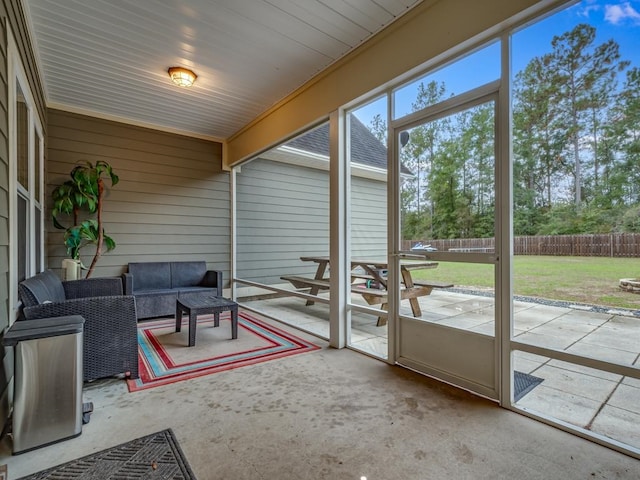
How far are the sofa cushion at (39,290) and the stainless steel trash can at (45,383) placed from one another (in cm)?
39

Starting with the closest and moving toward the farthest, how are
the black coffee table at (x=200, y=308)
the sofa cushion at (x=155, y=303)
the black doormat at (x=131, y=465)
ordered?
1. the black doormat at (x=131, y=465)
2. the black coffee table at (x=200, y=308)
3. the sofa cushion at (x=155, y=303)

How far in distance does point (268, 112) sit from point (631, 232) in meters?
4.05

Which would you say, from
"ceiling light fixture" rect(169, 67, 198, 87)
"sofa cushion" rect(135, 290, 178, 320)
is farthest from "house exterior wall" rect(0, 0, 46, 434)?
"sofa cushion" rect(135, 290, 178, 320)

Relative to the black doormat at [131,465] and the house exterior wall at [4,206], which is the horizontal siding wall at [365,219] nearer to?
the black doormat at [131,465]

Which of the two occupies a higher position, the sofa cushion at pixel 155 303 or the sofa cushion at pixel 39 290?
the sofa cushion at pixel 39 290

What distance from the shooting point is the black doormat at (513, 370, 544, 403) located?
2223mm

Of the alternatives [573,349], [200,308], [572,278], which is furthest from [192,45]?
[573,349]

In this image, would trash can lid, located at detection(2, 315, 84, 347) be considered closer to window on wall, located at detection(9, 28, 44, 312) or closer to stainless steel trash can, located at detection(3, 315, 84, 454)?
stainless steel trash can, located at detection(3, 315, 84, 454)

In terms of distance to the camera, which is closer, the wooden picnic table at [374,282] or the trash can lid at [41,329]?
the trash can lid at [41,329]

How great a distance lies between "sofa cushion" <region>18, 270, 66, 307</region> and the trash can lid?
1.20ft

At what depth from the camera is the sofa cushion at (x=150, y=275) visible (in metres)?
4.81

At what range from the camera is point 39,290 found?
7.97ft

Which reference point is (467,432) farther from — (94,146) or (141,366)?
(94,146)

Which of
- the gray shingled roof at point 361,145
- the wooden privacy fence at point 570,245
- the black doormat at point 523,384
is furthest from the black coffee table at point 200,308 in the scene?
the black doormat at point 523,384
